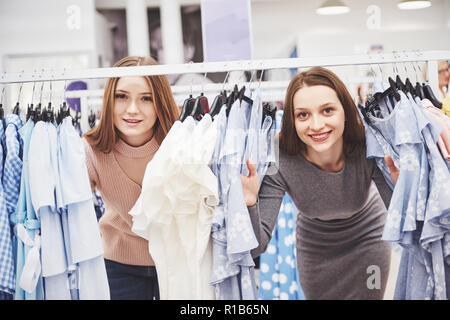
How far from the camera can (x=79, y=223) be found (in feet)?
4.51

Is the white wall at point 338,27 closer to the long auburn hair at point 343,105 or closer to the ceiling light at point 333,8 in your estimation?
the ceiling light at point 333,8

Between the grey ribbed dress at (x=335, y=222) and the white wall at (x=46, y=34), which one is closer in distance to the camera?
the grey ribbed dress at (x=335, y=222)

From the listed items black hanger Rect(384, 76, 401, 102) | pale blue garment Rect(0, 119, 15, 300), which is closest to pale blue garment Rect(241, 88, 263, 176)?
black hanger Rect(384, 76, 401, 102)

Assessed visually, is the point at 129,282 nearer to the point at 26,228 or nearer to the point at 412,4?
the point at 26,228

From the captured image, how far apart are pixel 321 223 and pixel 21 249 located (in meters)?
1.14

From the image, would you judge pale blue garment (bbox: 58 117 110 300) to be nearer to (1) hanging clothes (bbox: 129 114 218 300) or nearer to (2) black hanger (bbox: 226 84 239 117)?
(1) hanging clothes (bbox: 129 114 218 300)

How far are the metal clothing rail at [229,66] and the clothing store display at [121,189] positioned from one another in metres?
0.29

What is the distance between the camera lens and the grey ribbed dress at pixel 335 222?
1631 millimetres

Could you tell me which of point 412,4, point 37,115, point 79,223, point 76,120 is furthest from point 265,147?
point 412,4

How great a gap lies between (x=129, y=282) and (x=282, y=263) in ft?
2.57

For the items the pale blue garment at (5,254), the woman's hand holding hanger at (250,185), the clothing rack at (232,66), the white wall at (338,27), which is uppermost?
the white wall at (338,27)

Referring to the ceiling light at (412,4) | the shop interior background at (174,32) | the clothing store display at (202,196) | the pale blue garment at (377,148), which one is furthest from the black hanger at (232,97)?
the ceiling light at (412,4)

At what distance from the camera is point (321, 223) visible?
1.81m

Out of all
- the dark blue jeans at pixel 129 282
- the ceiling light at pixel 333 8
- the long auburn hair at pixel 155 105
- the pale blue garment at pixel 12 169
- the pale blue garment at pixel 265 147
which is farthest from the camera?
the ceiling light at pixel 333 8
